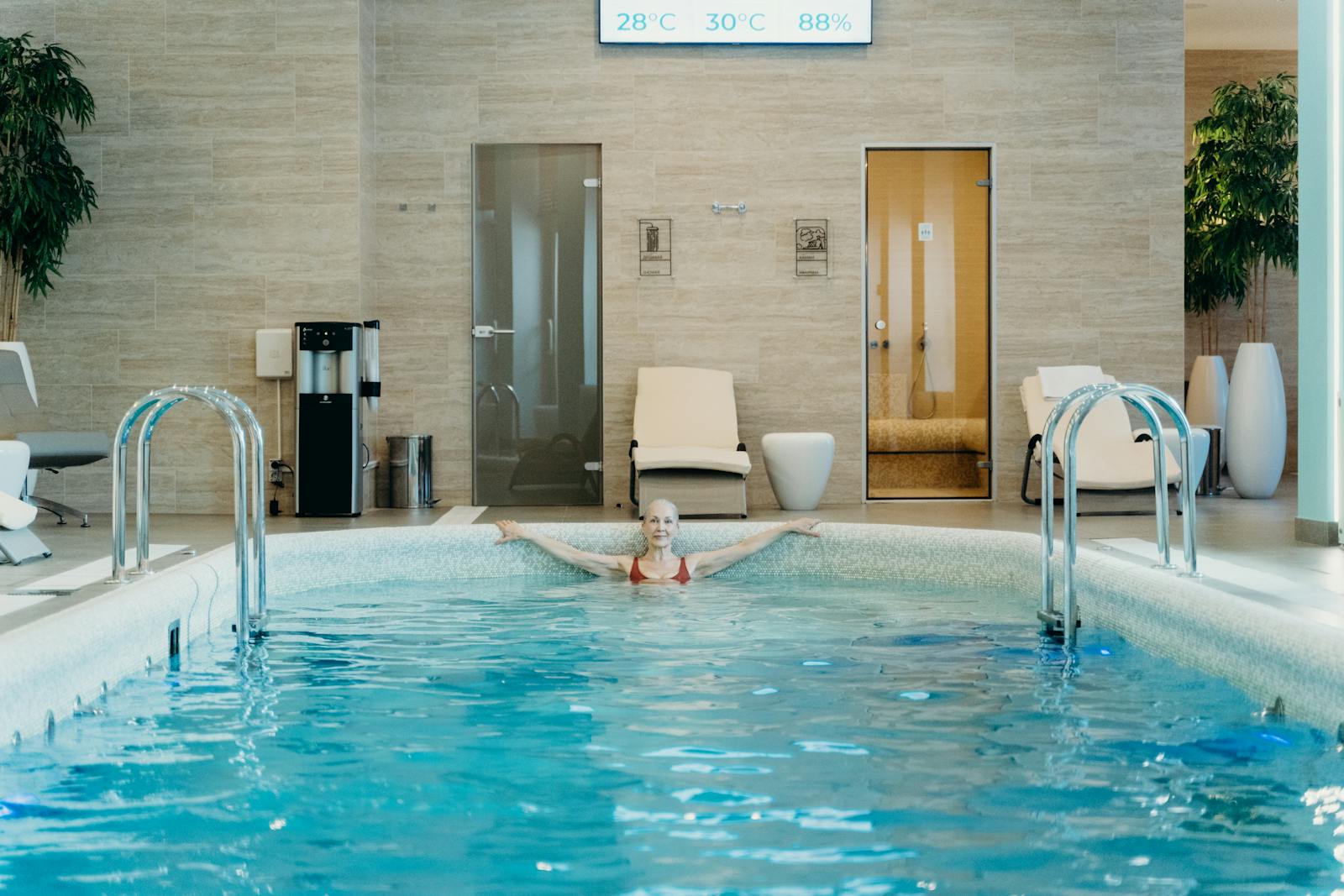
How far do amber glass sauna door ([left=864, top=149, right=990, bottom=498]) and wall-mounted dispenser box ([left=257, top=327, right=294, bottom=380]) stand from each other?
140 inches

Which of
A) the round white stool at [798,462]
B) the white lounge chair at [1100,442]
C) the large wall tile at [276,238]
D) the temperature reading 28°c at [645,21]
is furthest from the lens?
the temperature reading 28°c at [645,21]

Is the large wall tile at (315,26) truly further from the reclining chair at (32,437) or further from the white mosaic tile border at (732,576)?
the white mosaic tile border at (732,576)

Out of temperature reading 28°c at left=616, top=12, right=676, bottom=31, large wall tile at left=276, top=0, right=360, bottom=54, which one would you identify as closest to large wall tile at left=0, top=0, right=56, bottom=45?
large wall tile at left=276, top=0, right=360, bottom=54

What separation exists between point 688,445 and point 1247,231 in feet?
14.6

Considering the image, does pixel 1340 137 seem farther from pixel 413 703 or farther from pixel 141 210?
pixel 141 210

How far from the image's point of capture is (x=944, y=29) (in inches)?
332

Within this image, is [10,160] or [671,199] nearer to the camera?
[10,160]

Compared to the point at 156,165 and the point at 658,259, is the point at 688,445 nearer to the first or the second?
the point at 658,259

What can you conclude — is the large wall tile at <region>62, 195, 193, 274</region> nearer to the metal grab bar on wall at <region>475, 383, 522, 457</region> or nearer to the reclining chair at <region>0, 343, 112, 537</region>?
the reclining chair at <region>0, 343, 112, 537</region>

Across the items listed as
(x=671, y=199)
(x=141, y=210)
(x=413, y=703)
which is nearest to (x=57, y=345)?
(x=141, y=210)

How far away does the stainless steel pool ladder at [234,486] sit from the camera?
3893mm

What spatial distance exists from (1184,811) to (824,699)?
1.10 metres

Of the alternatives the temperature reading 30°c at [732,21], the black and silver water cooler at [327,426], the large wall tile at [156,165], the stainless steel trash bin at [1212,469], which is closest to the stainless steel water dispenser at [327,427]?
the black and silver water cooler at [327,426]

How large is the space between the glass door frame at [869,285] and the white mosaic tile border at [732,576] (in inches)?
98.9
